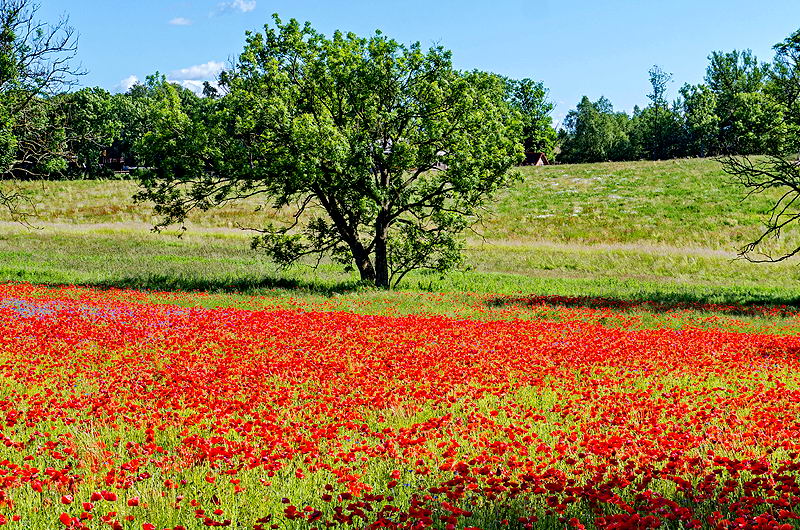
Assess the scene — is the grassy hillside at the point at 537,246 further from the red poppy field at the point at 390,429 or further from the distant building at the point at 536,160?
the distant building at the point at 536,160

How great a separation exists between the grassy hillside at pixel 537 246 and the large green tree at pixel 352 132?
296cm

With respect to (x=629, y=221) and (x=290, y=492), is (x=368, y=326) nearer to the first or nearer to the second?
(x=290, y=492)

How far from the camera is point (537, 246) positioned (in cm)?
4631

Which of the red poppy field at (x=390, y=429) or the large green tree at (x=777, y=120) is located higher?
the large green tree at (x=777, y=120)

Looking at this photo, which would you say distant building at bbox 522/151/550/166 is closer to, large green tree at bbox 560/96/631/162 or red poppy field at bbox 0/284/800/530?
large green tree at bbox 560/96/631/162

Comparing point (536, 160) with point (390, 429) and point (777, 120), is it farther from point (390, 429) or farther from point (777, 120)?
point (390, 429)

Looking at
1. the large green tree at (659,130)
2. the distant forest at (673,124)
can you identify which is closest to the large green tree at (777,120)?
the distant forest at (673,124)

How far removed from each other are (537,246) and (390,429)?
131ft

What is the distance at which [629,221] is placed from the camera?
55312 mm

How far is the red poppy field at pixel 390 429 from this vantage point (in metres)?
5.11

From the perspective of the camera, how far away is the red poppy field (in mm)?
5105

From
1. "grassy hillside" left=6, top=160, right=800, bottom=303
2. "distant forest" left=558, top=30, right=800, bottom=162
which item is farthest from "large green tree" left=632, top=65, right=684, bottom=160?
"grassy hillside" left=6, top=160, right=800, bottom=303

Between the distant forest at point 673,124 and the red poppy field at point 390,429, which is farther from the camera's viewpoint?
the distant forest at point 673,124

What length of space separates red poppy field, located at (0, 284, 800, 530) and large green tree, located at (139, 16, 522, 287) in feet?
38.3
